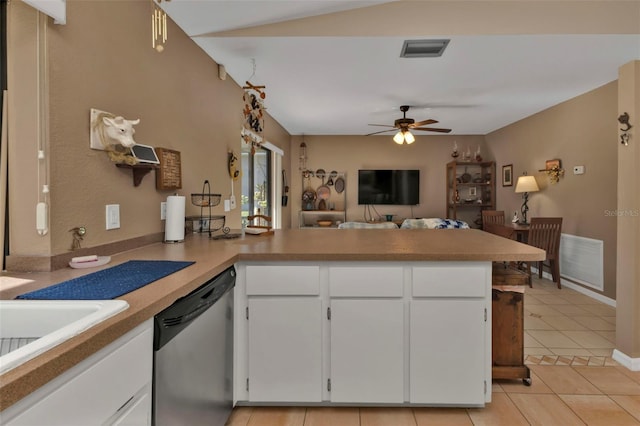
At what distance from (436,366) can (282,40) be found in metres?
2.49

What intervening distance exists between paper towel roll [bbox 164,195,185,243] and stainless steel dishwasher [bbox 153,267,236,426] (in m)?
0.64

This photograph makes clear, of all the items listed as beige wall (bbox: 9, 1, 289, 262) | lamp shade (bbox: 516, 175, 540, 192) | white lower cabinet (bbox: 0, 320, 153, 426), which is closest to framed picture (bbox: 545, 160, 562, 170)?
lamp shade (bbox: 516, 175, 540, 192)

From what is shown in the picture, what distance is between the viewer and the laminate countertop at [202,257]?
0.67 m

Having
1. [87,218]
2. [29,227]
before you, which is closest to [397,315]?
[87,218]

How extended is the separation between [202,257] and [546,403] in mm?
2093

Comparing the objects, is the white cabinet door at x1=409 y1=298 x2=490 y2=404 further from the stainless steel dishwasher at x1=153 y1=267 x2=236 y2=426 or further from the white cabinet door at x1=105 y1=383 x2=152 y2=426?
the white cabinet door at x1=105 y1=383 x2=152 y2=426

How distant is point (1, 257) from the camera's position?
1.37 m

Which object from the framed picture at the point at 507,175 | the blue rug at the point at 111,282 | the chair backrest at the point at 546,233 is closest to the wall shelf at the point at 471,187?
the framed picture at the point at 507,175

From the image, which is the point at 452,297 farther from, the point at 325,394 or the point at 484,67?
the point at 484,67

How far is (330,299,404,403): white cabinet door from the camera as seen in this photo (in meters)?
1.83

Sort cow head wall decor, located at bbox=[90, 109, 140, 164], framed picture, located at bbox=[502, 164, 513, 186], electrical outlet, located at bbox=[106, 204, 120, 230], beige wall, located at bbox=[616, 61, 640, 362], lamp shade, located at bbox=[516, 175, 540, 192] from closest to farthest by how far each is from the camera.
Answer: cow head wall decor, located at bbox=[90, 109, 140, 164] < electrical outlet, located at bbox=[106, 204, 120, 230] < beige wall, located at bbox=[616, 61, 640, 362] < lamp shade, located at bbox=[516, 175, 540, 192] < framed picture, located at bbox=[502, 164, 513, 186]

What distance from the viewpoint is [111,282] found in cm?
120

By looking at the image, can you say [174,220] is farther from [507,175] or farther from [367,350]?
[507,175]

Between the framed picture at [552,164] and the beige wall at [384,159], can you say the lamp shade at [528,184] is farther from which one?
the beige wall at [384,159]
